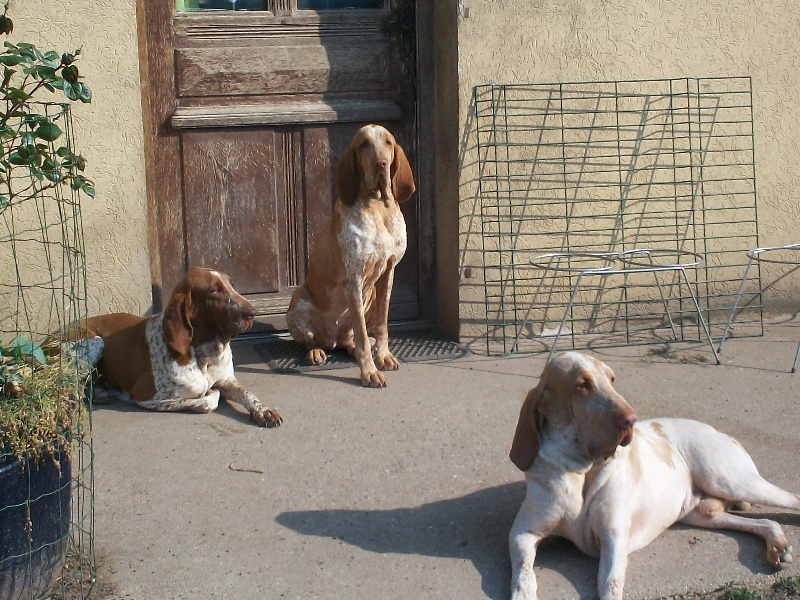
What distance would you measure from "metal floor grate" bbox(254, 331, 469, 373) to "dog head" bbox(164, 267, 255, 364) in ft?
2.82

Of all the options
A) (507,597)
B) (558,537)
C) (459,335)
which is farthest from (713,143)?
(507,597)

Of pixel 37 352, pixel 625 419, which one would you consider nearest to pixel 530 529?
pixel 625 419

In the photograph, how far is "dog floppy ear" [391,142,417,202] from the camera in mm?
5891

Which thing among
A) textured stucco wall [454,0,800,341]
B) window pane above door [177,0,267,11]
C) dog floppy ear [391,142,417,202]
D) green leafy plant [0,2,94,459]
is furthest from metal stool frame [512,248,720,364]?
green leafy plant [0,2,94,459]

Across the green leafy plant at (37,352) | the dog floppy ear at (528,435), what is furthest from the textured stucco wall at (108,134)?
the dog floppy ear at (528,435)

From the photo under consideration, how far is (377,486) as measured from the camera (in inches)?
172

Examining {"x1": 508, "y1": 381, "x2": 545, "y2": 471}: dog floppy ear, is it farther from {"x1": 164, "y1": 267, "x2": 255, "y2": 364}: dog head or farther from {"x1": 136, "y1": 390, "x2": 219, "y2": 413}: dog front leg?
{"x1": 136, "y1": 390, "x2": 219, "y2": 413}: dog front leg

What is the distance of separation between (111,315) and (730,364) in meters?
3.49

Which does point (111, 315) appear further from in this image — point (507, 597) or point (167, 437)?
point (507, 597)

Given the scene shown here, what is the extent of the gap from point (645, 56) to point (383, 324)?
2323 millimetres

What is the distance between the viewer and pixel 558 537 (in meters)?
3.90

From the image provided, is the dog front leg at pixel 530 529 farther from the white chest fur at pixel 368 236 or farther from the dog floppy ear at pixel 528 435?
the white chest fur at pixel 368 236

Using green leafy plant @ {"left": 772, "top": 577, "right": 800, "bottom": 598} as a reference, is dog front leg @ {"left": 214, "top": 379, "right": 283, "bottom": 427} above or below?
above

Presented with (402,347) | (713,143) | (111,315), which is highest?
→ (713,143)
